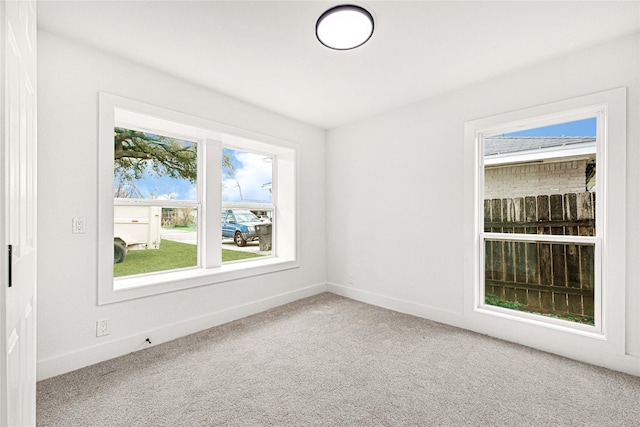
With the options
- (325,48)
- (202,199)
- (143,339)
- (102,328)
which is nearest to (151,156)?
(202,199)

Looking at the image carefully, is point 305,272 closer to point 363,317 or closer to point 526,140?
point 363,317

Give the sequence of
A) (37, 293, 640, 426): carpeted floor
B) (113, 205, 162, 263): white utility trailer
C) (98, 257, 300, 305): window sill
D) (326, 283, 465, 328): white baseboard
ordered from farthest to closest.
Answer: (326, 283, 465, 328): white baseboard
(113, 205, 162, 263): white utility trailer
(98, 257, 300, 305): window sill
(37, 293, 640, 426): carpeted floor

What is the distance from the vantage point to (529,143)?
276 centimetres

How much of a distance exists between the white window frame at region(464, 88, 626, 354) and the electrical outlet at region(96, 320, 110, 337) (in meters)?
3.27

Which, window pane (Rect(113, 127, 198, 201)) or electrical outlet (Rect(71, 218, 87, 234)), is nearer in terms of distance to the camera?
electrical outlet (Rect(71, 218, 87, 234))

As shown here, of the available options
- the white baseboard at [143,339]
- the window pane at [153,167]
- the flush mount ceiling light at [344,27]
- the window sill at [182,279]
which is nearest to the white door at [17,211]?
the white baseboard at [143,339]

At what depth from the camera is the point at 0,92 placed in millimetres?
751

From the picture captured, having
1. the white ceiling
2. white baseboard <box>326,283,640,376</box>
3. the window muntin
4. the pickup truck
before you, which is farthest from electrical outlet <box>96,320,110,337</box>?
the window muntin

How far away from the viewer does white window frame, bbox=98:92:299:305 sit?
235 centimetres

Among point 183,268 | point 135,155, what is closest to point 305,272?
point 183,268

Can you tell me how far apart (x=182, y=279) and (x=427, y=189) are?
9.01ft

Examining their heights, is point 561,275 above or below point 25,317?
below

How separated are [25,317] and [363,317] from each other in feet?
9.31

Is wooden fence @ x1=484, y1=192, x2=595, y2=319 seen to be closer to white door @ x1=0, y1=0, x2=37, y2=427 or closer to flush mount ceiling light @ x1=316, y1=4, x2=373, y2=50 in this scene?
flush mount ceiling light @ x1=316, y1=4, x2=373, y2=50
